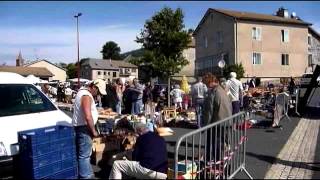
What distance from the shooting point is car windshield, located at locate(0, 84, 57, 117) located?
8.79 m

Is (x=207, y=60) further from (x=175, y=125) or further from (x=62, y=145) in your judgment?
(x=62, y=145)

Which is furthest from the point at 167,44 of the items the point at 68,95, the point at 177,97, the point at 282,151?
the point at 282,151

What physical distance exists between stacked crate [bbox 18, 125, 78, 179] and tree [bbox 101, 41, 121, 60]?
130 meters

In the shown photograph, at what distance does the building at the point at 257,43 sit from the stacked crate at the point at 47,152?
148 ft

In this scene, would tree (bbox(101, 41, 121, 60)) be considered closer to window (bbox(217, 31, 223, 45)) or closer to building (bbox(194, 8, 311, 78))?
building (bbox(194, 8, 311, 78))

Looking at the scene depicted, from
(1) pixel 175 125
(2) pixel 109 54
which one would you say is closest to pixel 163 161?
(1) pixel 175 125

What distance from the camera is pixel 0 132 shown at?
7723mm

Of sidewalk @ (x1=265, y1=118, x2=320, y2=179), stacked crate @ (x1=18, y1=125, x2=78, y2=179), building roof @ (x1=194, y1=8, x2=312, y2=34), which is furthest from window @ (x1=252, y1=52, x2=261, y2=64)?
Result: stacked crate @ (x1=18, y1=125, x2=78, y2=179)

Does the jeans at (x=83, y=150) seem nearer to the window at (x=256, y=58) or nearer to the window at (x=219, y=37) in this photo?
the window at (x=256, y=58)

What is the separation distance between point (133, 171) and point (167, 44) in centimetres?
2493

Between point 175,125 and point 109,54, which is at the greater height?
Result: point 109,54

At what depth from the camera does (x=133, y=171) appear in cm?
727

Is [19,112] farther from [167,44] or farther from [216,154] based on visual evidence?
[167,44]

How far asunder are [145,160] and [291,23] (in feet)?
168
